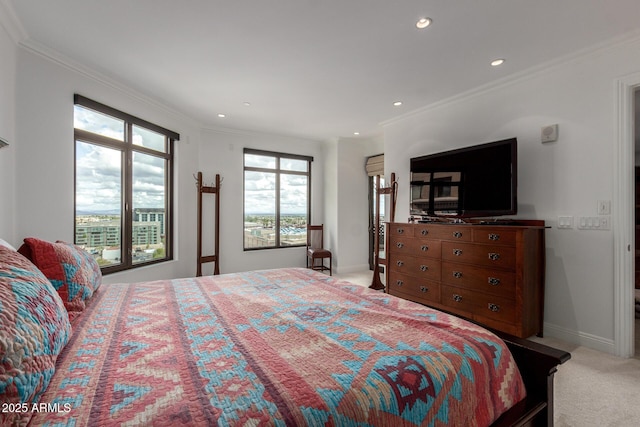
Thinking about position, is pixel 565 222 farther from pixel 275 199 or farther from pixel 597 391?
pixel 275 199

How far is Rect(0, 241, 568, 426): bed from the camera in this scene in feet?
2.44

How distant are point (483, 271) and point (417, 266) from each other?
0.78 meters

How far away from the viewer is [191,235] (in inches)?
192

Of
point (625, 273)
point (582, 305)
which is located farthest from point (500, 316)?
point (625, 273)

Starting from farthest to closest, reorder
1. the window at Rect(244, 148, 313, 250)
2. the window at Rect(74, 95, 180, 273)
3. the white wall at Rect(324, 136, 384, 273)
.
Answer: the white wall at Rect(324, 136, 384, 273) → the window at Rect(244, 148, 313, 250) → the window at Rect(74, 95, 180, 273)

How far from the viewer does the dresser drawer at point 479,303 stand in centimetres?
270

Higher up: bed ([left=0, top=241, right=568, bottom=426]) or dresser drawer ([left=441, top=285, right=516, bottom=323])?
bed ([left=0, top=241, right=568, bottom=426])

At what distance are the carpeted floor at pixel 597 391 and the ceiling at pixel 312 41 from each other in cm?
264

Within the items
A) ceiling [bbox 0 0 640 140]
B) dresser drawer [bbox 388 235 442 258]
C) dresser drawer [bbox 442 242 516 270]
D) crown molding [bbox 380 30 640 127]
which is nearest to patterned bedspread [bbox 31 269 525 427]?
dresser drawer [bbox 442 242 516 270]

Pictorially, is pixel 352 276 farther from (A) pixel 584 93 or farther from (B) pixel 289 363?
(B) pixel 289 363

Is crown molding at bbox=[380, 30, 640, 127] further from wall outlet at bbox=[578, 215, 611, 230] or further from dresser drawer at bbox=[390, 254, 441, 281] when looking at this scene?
dresser drawer at bbox=[390, 254, 441, 281]

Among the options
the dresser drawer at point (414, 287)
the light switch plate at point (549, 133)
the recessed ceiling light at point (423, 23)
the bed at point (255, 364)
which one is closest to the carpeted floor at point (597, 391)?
the bed at point (255, 364)

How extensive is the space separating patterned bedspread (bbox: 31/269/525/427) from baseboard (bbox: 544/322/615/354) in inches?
83.3

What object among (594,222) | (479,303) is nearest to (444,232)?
(479,303)
